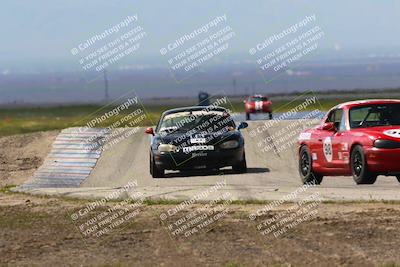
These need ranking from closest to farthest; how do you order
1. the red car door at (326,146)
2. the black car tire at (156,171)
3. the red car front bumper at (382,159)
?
the red car front bumper at (382,159)
the red car door at (326,146)
the black car tire at (156,171)

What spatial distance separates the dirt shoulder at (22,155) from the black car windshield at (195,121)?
157 inches

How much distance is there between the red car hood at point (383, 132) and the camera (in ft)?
53.5

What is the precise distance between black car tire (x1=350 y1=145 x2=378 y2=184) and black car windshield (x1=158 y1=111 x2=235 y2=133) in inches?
211

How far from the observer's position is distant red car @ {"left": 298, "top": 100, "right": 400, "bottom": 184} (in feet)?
53.3

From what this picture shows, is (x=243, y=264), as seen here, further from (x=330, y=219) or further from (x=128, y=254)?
(x=330, y=219)

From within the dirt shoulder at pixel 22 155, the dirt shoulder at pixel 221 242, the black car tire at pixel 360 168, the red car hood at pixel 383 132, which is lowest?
the dirt shoulder at pixel 22 155

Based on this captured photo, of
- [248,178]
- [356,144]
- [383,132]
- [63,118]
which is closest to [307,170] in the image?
[248,178]

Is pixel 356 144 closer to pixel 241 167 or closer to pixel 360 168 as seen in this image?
pixel 360 168

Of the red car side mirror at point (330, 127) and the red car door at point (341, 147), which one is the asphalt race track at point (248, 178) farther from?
the red car side mirror at point (330, 127)

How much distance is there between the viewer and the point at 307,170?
18984 mm

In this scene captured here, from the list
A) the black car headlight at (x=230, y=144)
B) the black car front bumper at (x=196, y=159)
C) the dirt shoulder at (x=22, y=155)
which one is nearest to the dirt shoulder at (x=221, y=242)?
the black car front bumper at (x=196, y=159)

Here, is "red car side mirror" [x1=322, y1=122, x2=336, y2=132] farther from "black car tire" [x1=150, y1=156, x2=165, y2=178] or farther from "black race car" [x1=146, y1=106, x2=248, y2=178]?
"black car tire" [x1=150, y1=156, x2=165, y2=178]

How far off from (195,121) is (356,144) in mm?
5978

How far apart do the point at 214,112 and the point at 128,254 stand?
11735 mm
